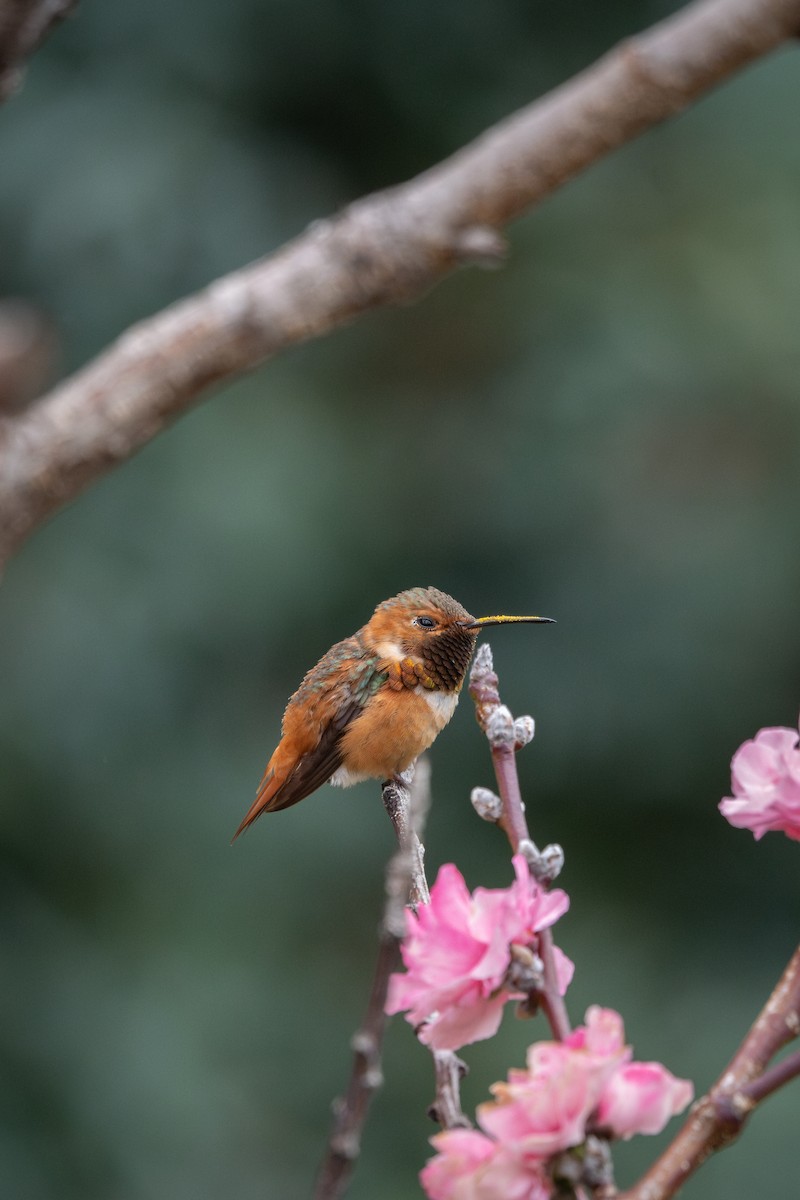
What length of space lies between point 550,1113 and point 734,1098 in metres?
0.06

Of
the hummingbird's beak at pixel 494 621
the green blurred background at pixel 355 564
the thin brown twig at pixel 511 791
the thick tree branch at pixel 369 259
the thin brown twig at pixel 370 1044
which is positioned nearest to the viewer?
the thin brown twig at pixel 370 1044

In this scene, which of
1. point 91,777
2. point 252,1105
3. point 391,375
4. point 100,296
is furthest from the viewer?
point 391,375

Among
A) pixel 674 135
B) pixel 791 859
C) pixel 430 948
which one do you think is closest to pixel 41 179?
pixel 674 135

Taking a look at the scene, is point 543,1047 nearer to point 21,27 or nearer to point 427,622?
point 427,622

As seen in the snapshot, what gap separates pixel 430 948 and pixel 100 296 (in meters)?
2.87

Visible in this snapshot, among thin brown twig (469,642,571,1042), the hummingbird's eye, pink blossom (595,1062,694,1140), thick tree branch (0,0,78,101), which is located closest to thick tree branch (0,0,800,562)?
thick tree branch (0,0,78,101)

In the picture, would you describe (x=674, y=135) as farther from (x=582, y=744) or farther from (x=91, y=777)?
(x=91, y=777)

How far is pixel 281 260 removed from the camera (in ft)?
3.00

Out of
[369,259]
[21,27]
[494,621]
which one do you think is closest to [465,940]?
[494,621]

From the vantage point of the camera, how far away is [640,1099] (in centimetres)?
42

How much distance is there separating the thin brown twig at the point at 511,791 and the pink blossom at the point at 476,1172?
44 mm

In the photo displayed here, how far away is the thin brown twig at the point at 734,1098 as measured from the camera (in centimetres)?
40

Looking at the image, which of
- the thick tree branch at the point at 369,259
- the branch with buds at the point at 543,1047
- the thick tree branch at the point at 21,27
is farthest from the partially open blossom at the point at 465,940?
the thick tree branch at the point at 21,27

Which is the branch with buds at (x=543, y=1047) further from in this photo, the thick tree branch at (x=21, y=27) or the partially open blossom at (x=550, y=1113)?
the thick tree branch at (x=21, y=27)
